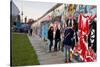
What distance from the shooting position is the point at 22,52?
214 cm

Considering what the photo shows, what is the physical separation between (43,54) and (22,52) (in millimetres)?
252

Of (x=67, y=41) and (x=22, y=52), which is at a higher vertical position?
(x=67, y=41)

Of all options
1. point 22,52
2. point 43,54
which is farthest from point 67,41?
point 22,52

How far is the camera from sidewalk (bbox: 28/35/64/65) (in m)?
2.21

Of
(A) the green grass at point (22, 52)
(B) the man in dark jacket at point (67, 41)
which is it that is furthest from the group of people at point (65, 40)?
(A) the green grass at point (22, 52)

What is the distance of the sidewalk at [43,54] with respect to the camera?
7.23 ft

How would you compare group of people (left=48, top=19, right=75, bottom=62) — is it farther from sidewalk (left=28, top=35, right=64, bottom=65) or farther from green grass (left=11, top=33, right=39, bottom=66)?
green grass (left=11, top=33, right=39, bottom=66)

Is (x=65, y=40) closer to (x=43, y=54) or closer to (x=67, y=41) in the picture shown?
(x=67, y=41)

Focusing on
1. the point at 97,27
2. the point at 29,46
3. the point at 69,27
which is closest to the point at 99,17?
the point at 97,27

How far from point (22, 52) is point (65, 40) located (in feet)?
1.79

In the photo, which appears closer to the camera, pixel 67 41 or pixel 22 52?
pixel 22 52

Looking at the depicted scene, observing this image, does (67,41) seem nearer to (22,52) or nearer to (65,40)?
(65,40)

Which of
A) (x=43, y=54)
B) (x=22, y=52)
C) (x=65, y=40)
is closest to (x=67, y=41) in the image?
(x=65, y=40)
